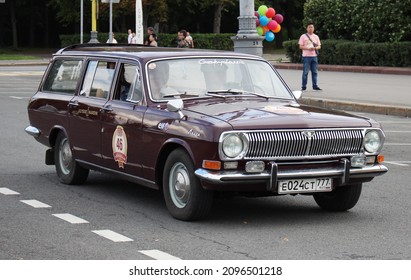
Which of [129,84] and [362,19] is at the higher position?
[129,84]

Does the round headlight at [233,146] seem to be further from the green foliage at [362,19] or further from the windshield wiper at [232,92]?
the green foliage at [362,19]

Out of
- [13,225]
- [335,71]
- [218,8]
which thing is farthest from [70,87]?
[218,8]

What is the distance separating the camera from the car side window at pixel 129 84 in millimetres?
→ 10461

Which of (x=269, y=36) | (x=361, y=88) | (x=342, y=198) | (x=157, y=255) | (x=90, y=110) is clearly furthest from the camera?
(x=269, y=36)

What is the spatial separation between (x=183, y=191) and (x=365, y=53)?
32.2 m

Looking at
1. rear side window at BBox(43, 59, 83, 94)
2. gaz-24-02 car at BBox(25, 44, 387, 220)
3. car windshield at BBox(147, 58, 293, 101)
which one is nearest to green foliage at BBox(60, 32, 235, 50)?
rear side window at BBox(43, 59, 83, 94)

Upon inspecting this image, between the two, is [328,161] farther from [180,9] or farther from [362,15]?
Answer: [180,9]

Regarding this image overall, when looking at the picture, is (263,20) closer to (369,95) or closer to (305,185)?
(369,95)

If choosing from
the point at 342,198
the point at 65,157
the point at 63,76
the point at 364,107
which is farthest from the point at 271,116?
the point at 364,107

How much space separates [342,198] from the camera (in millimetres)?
10062

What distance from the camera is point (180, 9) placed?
80.5m

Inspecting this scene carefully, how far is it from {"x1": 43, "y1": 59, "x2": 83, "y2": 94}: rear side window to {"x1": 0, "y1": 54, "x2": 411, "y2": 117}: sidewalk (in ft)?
28.7

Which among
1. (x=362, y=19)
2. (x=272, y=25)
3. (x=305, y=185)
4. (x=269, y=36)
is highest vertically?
(x=305, y=185)

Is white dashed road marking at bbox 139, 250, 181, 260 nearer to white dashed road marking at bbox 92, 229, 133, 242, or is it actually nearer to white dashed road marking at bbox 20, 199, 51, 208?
white dashed road marking at bbox 92, 229, 133, 242
